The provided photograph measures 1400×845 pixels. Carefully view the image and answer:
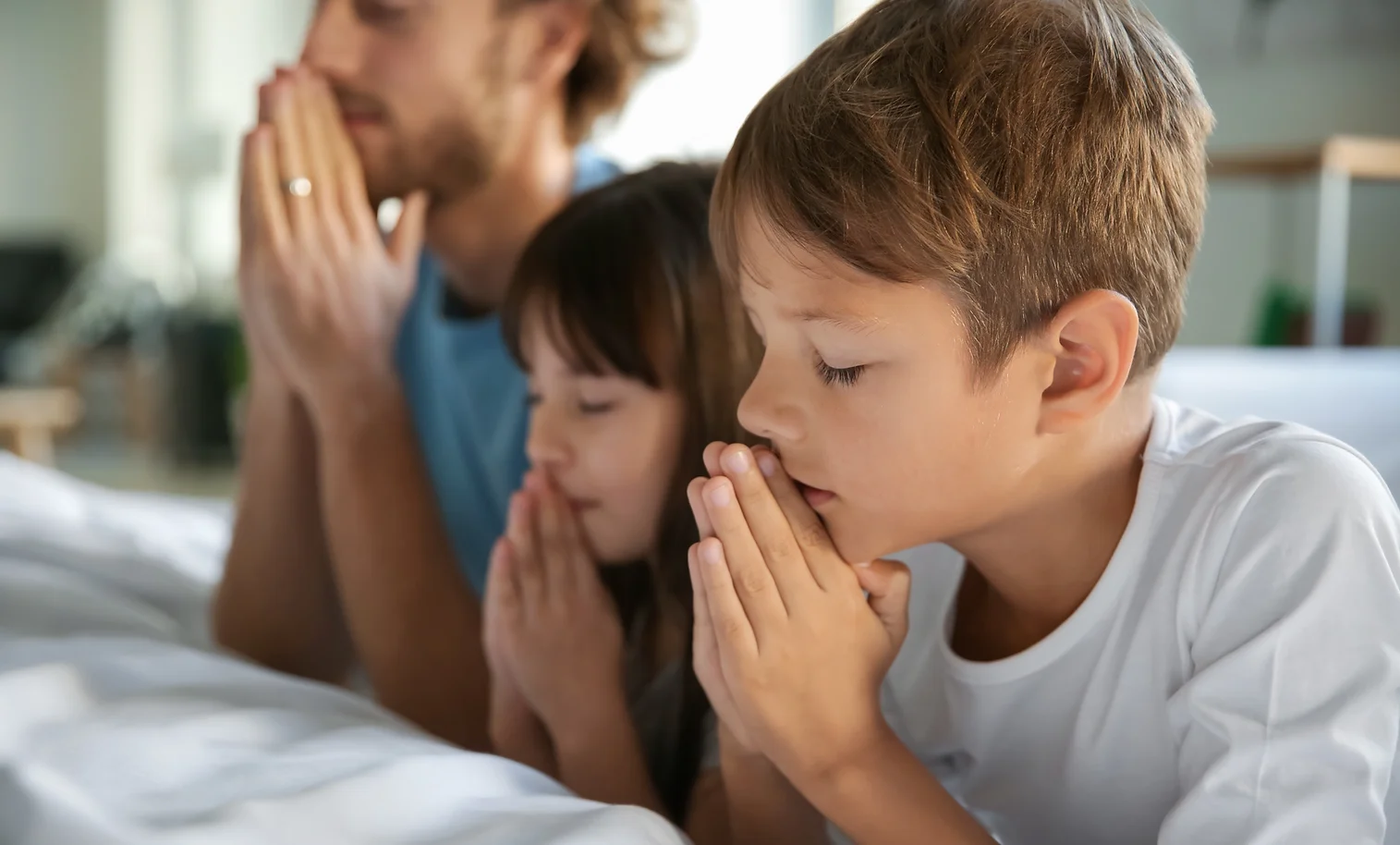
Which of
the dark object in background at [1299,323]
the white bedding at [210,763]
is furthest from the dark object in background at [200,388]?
the white bedding at [210,763]

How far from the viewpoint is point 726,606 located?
0.72 m

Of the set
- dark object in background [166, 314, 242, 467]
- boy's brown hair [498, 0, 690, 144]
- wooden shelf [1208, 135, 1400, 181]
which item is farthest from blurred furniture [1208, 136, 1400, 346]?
dark object in background [166, 314, 242, 467]

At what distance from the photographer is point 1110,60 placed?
650 millimetres

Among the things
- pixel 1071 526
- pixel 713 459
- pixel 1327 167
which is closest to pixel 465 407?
pixel 713 459

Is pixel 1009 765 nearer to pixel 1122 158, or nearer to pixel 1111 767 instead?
pixel 1111 767

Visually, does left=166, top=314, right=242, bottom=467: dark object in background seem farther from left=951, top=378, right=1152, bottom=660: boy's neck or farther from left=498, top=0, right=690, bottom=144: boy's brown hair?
left=951, top=378, right=1152, bottom=660: boy's neck

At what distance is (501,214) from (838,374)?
2.13 feet

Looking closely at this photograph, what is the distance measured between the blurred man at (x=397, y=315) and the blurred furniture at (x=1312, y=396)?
2.10 feet

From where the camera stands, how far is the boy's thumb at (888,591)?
0.75 m

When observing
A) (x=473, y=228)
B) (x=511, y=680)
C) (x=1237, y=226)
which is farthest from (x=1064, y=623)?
(x=1237, y=226)

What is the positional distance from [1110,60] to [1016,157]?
83 mm

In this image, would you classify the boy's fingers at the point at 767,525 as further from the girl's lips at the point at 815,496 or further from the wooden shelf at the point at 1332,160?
the wooden shelf at the point at 1332,160

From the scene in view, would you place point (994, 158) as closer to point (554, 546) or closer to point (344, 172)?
point (554, 546)

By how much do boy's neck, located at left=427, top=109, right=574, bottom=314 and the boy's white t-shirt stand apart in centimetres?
63
